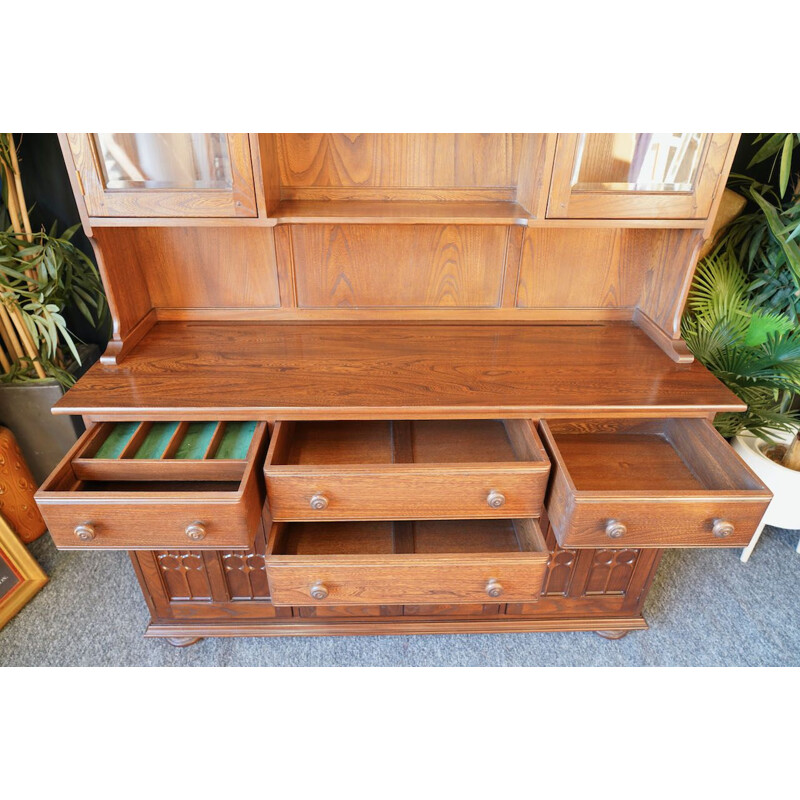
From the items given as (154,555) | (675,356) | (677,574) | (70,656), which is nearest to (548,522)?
(675,356)

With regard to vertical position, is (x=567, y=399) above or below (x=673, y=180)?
below

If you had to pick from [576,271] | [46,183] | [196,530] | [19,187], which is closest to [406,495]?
[196,530]

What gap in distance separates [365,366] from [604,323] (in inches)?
28.4

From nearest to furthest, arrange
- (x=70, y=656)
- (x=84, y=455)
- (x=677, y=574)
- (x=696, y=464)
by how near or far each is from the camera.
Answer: (x=84, y=455)
(x=696, y=464)
(x=70, y=656)
(x=677, y=574)

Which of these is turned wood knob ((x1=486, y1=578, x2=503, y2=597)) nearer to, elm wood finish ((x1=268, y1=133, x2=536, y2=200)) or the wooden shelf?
the wooden shelf

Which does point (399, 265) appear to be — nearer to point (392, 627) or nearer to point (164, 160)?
point (164, 160)

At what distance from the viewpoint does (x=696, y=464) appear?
1302mm

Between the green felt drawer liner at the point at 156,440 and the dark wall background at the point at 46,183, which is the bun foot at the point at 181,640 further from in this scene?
the dark wall background at the point at 46,183

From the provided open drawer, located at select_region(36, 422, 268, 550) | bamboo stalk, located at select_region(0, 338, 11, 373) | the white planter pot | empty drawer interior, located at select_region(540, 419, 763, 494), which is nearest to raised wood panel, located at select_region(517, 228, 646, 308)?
empty drawer interior, located at select_region(540, 419, 763, 494)

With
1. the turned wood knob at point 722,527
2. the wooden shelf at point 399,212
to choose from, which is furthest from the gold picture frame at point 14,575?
the turned wood knob at point 722,527

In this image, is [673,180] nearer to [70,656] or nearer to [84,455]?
[84,455]

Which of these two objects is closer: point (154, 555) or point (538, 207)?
point (538, 207)

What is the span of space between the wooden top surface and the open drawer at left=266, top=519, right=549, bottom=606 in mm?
305

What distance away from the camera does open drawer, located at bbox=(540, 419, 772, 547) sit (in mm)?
1097
